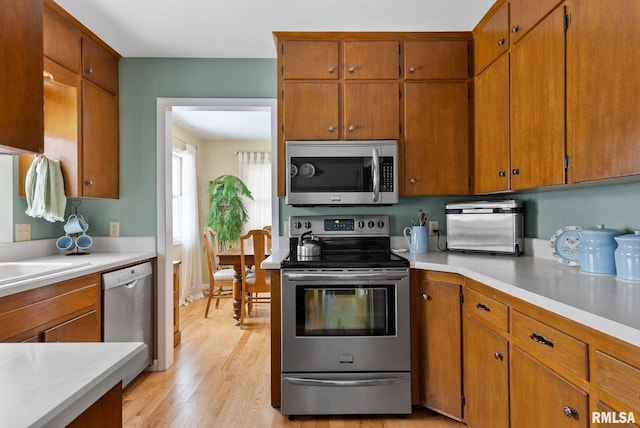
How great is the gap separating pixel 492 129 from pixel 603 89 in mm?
888

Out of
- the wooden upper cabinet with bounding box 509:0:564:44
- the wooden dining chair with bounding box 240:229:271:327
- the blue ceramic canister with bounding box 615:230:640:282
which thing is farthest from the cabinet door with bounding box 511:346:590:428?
the wooden dining chair with bounding box 240:229:271:327

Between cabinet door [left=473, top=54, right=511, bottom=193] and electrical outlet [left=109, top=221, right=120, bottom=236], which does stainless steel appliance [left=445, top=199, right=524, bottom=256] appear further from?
electrical outlet [left=109, top=221, right=120, bottom=236]

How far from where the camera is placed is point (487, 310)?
175 centimetres

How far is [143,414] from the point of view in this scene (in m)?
2.25

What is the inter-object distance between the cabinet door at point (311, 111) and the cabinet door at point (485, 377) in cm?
146

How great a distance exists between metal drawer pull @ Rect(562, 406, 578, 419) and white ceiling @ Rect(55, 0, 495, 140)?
→ 2066 mm

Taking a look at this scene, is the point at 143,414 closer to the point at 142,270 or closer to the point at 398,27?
the point at 142,270

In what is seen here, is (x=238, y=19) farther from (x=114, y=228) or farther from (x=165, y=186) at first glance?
(x=114, y=228)

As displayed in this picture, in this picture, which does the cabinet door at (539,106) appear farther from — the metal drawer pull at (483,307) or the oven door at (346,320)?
the oven door at (346,320)

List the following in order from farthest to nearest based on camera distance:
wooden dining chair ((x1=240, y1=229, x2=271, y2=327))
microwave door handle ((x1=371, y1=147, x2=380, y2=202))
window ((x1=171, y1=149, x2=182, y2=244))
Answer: window ((x1=171, y1=149, x2=182, y2=244)) → wooden dining chair ((x1=240, y1=229, x2=271, y2=327)) → microwave door handle ((x1=371, y1=147, x2=380, y2=202))

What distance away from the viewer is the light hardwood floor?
85.4 inches

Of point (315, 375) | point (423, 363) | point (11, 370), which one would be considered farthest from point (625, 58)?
point (315, 375)

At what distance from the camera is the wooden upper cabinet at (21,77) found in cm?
71

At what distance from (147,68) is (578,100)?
9.15 feet
